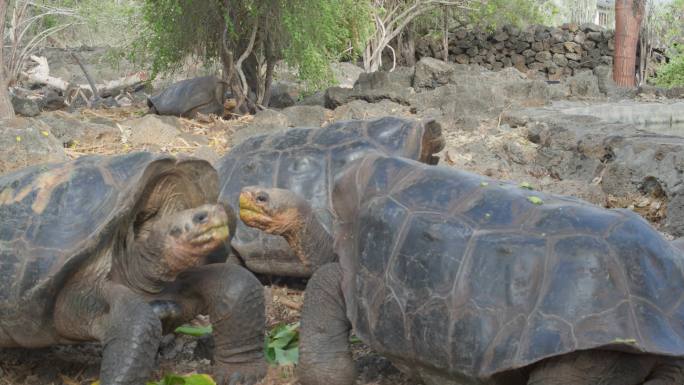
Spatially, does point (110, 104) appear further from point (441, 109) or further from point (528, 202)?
point (528, 202)

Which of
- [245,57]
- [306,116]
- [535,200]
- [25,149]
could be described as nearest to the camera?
[535,200]

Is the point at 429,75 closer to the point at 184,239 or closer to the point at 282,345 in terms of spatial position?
the point at 282,345

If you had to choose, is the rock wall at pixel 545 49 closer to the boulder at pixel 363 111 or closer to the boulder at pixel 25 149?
the boulder at pixel 363 111

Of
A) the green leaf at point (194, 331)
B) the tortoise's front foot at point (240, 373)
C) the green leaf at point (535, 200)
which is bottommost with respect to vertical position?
the green leaf at point (194, 331)

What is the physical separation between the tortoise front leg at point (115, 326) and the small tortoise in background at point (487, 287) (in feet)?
1.51

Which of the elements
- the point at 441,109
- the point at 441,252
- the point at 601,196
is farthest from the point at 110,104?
the point at 441,252

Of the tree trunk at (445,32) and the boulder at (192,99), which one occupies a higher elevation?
the tree trunk at (445,32)

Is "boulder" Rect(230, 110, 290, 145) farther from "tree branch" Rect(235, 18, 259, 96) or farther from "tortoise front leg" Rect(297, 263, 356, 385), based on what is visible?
"tortoise front leg" Rect(297, 263, 356, 385)

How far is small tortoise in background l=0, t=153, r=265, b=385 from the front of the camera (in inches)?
92.5

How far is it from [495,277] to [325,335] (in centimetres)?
63

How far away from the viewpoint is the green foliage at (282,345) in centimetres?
278

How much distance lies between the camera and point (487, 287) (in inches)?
81.7

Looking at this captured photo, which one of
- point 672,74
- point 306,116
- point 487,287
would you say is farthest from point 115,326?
point 672,74

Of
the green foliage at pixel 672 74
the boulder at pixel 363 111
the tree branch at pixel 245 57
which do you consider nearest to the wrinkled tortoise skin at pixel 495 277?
the boulder at pixel 363 111
